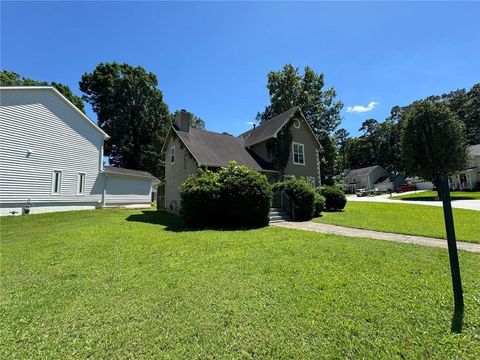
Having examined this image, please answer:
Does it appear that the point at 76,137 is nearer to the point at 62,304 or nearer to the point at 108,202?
the point at 108,202

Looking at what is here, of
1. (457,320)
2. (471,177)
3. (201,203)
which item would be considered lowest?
(457,320)

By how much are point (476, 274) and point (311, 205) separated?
9.49 m

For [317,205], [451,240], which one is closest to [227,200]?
[317,205]

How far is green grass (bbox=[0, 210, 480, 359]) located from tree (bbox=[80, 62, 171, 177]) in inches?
1427

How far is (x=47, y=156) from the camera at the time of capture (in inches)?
669

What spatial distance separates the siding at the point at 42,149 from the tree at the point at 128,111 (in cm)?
2128

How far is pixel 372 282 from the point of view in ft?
14.6

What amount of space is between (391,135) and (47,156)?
73.8m

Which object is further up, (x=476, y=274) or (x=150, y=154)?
(x=150, y=154)

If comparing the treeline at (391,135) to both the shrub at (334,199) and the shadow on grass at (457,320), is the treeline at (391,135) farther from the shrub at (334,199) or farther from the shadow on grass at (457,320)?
the shadow on grass at (457,320)

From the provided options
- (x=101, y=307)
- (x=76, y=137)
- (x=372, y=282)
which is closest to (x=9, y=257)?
(x=101, y=307)

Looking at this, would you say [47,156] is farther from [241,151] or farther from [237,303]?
[237,303]

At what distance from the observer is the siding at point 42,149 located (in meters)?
15.3

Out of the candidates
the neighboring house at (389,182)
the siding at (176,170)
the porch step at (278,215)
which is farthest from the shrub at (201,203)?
the neighboring house at (389,182)
